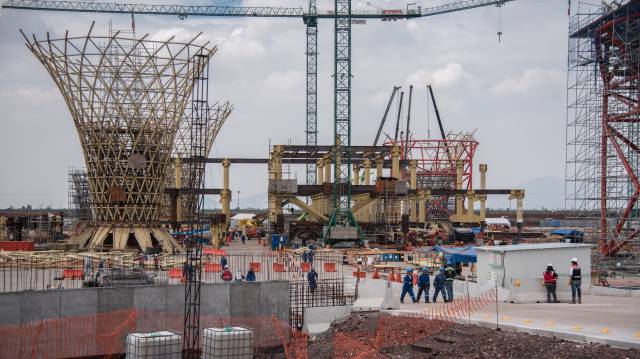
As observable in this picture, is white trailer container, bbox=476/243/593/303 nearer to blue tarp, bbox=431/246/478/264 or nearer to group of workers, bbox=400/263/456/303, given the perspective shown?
group of workers, bbox=400/263/456/303

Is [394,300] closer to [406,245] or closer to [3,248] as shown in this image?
[3,248]

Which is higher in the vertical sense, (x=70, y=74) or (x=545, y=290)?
(x=70, y=74)

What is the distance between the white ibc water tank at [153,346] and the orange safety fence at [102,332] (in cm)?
272

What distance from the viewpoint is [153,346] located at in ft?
65.2

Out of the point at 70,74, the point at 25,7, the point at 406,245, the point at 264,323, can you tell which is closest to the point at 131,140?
the point at 70,74

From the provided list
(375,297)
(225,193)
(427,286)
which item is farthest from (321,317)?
(225,193)

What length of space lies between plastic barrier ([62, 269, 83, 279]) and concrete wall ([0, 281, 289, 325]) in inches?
364

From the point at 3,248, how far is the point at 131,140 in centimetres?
1025

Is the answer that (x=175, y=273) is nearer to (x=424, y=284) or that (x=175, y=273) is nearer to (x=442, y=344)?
(x=424, y=284)

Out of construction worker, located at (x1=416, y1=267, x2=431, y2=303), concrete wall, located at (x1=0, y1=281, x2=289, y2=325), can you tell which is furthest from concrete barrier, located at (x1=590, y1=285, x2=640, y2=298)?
concrete wall, located at (x1=0, y1=281, x2=289, y2=325)

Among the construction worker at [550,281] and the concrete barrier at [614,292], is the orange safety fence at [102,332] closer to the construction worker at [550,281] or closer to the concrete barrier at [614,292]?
the construction worker at [550,281]

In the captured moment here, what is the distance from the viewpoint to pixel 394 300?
25.4 m

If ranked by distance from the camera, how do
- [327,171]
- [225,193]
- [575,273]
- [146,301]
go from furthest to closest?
[327,171] → [225,193] → [575,273] → [146,301]

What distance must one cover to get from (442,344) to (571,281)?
729cm
